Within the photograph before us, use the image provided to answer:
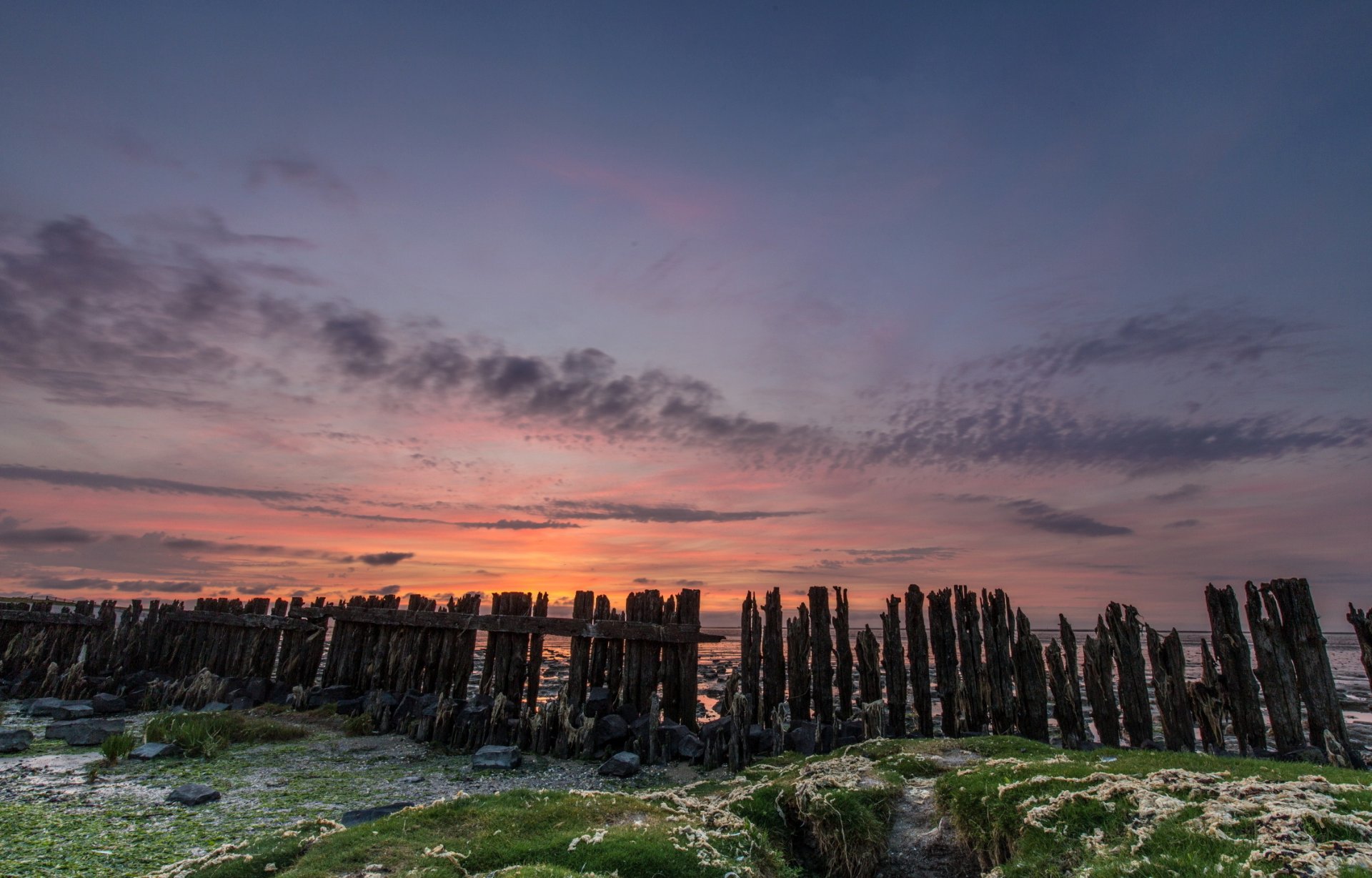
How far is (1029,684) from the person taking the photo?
1234cm

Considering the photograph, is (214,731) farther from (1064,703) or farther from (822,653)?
(1064,703)

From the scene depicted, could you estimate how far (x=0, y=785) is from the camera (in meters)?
10.8

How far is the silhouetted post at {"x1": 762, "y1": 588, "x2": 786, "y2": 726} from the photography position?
13.6 meters

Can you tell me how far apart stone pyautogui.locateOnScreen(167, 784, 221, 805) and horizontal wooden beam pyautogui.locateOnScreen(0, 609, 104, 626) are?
21.6 m

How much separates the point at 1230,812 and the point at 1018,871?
1.66 meters

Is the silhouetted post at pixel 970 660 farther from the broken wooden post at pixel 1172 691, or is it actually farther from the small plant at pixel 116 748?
the small plant at pixel 116 748

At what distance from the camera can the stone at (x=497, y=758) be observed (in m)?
12.8

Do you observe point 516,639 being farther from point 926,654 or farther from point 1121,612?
point 1121,612

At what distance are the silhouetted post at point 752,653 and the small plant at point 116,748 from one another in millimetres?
11600

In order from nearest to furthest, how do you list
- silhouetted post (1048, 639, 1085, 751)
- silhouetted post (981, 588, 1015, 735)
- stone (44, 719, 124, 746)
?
silhouetted post (1048, 639, 1085, 751), silhouetted post (981, 588, 1015, 735), stone (44, 719, 124, 746)

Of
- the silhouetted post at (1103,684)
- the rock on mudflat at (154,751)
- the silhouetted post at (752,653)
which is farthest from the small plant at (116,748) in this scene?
the silhouetted post at (1103,684)

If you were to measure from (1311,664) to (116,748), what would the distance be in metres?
20.4

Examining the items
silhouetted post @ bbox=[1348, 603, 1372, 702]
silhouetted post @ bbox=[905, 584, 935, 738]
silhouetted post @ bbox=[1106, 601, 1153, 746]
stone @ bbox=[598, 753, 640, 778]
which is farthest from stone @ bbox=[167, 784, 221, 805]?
silhouetted post @ bbox=[1348, 603, 1372, 702]

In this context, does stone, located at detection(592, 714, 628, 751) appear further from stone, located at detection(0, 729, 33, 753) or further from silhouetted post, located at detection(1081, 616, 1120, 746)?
stone, located at detection(0, 729, 33, 753)
